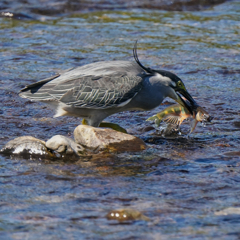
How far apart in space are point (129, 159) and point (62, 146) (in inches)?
33.4

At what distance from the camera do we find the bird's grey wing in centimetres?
646

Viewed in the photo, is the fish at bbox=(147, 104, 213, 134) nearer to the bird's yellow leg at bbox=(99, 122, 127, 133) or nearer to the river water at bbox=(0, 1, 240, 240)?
the river water at bbox=(0, 1, 240, 240)

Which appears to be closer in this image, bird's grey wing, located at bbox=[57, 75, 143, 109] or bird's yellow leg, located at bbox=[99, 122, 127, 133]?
bird's grey wing, located at bbox=[57, 75, 143, 109]

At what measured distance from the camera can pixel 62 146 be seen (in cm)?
598

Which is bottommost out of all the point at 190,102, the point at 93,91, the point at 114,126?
the point at 114,126

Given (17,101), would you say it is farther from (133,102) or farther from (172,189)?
(172,189)

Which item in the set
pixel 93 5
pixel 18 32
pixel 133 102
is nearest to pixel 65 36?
pixel 18 32

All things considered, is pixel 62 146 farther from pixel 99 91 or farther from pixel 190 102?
pixel 190 102

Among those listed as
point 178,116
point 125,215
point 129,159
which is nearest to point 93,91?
point 129,159

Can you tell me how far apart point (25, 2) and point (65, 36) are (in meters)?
3.23

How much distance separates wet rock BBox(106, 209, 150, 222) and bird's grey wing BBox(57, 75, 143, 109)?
7.56 feet

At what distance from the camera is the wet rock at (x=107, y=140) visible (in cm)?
620

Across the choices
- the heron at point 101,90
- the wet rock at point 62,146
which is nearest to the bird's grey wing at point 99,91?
the heron at point 101,90

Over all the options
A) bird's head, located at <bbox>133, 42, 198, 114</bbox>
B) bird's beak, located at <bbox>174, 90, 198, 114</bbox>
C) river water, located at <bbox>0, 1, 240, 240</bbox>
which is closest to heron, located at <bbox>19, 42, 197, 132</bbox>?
bird's head, located at <bbox>133, 42, 198, 114</bbox>
